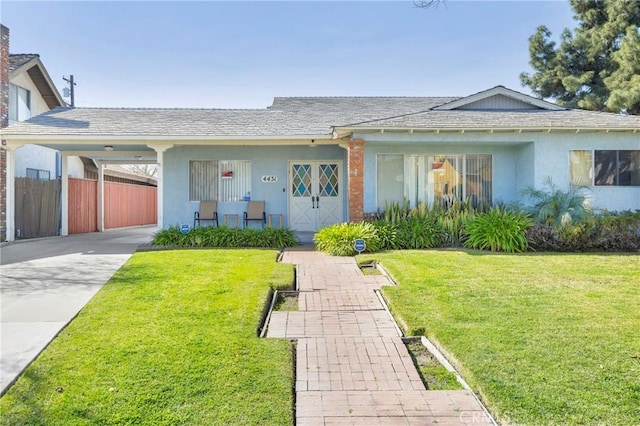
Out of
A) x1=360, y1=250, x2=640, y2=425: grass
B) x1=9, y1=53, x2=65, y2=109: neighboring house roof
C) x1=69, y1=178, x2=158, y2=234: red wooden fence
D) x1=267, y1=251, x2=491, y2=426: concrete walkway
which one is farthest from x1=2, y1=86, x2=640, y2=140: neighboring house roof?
x1=267, y1=251, x2=491, y2=426: concrete walkway

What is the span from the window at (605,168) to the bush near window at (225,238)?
7.95 m

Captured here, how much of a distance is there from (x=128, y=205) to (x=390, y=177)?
1371 centimetres

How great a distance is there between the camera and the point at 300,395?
329 centimetres

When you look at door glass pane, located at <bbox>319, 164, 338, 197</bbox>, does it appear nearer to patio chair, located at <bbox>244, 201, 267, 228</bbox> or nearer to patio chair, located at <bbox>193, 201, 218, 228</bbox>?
patio chair, located at <bbox>244, 201, 267, 228</bbox>

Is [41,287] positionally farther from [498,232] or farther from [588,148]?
[588,148]

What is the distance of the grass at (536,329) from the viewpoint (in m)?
3.06

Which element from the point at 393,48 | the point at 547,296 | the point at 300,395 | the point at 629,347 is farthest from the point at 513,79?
the point at 300,395

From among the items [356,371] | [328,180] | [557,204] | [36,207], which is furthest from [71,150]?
[557,204]

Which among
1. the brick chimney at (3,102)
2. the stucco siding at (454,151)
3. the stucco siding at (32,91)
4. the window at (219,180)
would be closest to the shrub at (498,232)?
the stucco siding at (454,151)

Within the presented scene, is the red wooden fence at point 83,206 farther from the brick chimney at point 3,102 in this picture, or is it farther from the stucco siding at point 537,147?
the stucco siding at point 537,147

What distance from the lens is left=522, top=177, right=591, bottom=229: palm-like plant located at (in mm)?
10320

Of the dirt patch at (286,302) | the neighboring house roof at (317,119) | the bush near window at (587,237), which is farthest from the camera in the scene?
the neighboring house roof at (317,119)

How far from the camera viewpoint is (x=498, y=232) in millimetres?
9984

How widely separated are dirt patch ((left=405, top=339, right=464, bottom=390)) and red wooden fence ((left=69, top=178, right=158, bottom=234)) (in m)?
14.6
